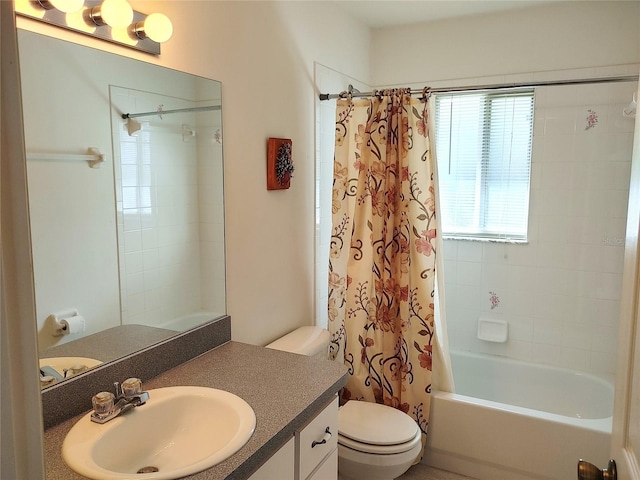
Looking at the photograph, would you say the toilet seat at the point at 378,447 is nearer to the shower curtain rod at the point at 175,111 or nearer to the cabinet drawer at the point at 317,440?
the cabinet drawer at the point at 317,440

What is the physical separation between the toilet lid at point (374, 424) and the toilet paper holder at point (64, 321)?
1.24 metres

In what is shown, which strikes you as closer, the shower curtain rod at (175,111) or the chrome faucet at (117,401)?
the chrome faucet at (117,401)

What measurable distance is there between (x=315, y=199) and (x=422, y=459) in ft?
5.00

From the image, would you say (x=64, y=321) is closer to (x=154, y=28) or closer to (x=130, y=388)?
(x=130, y=388)

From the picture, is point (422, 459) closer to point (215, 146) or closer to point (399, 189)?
point (399, 189)

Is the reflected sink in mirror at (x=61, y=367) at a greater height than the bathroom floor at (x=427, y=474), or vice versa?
the reflected sink in mirror at (x=61, y=367)

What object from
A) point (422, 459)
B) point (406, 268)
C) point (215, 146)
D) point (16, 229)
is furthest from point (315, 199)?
point (16, 229)

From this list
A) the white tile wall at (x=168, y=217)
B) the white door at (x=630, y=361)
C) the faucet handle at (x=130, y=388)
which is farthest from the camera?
the white tile wall at (x=168, y=217)

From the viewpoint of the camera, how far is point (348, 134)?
8.34ft

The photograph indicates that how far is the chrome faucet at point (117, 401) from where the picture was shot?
126 cm

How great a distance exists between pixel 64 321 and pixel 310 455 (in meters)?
0.82

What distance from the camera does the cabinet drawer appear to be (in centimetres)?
143

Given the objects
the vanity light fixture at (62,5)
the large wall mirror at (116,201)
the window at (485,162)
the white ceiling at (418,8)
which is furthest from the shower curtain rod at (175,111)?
the window at (485,162)

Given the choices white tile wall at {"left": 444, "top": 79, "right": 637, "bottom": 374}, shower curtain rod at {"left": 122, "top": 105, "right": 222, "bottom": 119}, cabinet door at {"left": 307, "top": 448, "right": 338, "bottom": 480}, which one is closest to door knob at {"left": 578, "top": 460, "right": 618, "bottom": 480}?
cabinet door at {"left": 307, "top": 448, "right": 338, "bottom": 480}
